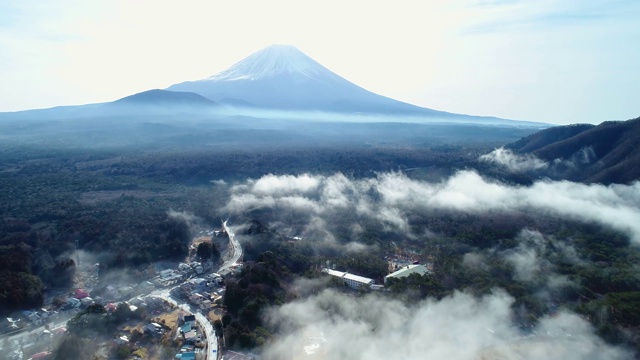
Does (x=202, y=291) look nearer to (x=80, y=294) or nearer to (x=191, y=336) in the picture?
(x=191, y=336)

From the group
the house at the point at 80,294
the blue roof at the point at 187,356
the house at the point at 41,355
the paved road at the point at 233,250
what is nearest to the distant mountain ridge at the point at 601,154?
the paved road at the point at 233,250

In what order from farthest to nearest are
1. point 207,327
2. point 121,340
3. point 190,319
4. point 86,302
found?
point 86,302, point 190,319, point 207,327, point 121,340

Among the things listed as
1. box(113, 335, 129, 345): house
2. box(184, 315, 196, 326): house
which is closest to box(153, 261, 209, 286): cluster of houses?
box(184, 315, 196, 326): house

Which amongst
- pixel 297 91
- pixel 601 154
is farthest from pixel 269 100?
pixel 601 154

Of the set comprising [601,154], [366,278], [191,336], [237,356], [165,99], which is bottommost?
[191,336]

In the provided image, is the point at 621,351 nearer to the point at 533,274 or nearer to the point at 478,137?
the point at 533,274

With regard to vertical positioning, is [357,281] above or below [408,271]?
below

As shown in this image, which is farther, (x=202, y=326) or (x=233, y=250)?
(x=233, y=250)
